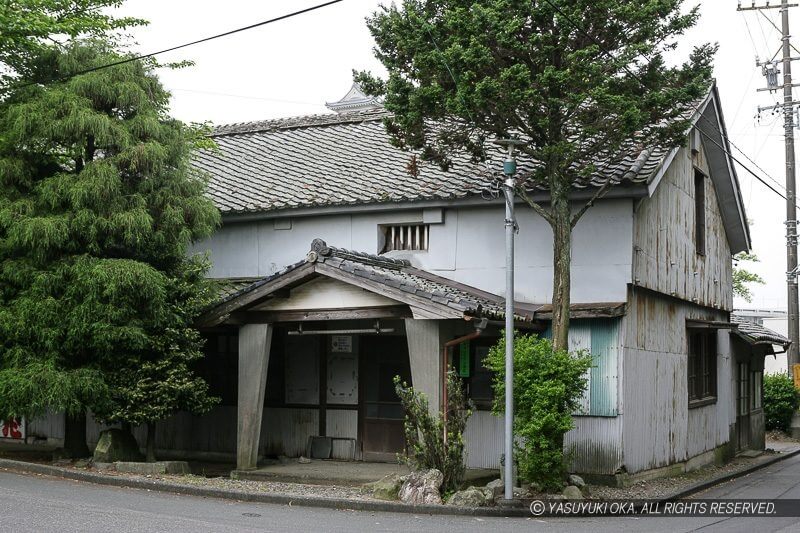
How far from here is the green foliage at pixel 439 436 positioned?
509 inches

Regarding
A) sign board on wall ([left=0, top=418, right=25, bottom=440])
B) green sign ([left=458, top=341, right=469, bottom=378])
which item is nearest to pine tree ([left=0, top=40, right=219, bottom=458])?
green sign ([left=458, top=341, right=469, bottom=378])

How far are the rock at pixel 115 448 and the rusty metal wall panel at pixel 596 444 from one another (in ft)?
23.8

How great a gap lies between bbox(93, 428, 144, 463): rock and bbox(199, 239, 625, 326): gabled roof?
2.32m

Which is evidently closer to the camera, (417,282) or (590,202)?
(590,202)

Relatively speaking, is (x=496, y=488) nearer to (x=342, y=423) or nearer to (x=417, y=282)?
(x=417, y=282)

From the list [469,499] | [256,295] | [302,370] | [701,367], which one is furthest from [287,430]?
[701,367]

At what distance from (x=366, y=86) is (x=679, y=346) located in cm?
904

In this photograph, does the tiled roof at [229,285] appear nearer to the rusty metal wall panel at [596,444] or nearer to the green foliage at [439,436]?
the green foliage at [439,436]

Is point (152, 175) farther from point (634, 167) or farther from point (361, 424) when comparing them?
point (634, 167)

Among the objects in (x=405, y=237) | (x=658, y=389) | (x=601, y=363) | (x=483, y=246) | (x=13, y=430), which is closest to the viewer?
(x=601, y=363)

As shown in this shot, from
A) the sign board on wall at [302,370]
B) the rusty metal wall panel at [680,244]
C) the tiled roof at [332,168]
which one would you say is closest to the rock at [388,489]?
the tiled roof at [332,168]

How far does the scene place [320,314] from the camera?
1536 cm

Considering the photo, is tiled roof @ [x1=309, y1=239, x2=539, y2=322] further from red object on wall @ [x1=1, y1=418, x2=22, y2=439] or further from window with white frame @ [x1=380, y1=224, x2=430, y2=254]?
red object on wall @ [x1=1, y1=418, x2=22, y2=439]

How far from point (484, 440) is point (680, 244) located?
6.41 metres
